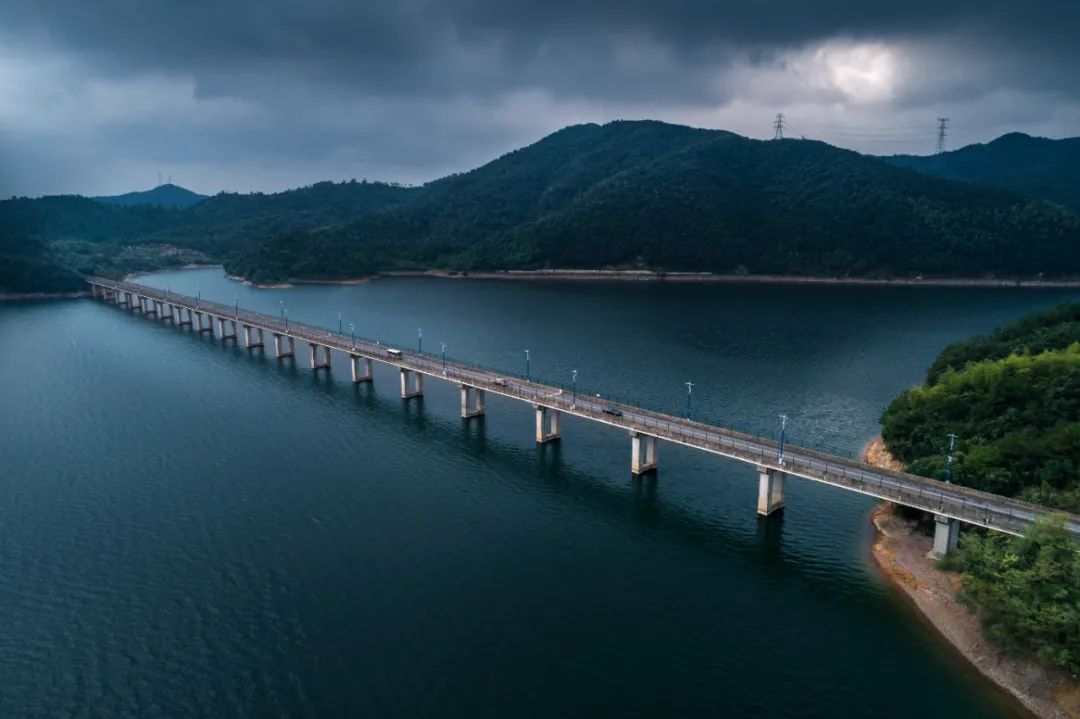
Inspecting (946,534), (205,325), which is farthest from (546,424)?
(205,325)

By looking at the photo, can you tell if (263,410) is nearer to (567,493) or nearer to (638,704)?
(567,493)

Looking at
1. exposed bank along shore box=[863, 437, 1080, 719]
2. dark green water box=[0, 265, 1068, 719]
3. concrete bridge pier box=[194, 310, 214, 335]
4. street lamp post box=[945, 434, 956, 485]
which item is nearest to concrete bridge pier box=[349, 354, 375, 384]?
dark green water box=[0, 265, 1068, 719]

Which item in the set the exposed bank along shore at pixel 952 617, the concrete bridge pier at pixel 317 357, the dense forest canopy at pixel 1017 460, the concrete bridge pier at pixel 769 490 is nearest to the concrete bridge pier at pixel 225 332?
the concrete bridge pier at pixel 317 357

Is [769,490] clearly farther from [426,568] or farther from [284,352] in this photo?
[284,352]

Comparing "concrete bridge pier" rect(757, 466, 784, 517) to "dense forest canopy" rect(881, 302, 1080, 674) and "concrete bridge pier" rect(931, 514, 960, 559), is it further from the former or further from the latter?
"concrete bridge pier" rect(931, 514, 960, 559)

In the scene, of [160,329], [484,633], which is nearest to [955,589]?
[484,633]
